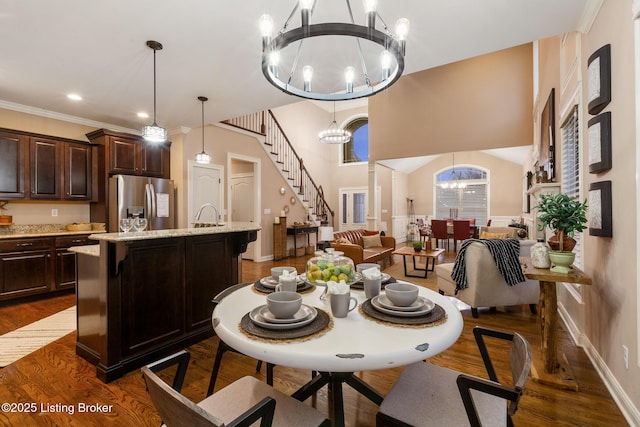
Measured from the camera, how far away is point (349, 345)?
1058 millimetres

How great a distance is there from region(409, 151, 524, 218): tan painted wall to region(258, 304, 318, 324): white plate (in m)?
9.52

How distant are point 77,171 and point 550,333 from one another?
6.02 metres

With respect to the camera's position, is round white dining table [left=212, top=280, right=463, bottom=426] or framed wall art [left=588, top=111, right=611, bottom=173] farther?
framed wall art [left=588, top=111, right=611, bottom=173]

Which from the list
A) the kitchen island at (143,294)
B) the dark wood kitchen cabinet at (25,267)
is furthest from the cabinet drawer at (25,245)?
the kitchen island at (143,294)

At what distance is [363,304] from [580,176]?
2492 mm

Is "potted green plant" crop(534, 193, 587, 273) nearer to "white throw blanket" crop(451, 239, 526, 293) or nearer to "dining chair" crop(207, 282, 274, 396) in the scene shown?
"white throw blanket" crop(451, 239, 526, 293)

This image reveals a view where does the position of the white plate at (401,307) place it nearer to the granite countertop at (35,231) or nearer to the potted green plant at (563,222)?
the potted green plant at (563,222)

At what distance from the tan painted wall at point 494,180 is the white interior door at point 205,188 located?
7.55 metres

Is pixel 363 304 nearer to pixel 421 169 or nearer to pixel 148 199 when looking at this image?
pixel 148 199

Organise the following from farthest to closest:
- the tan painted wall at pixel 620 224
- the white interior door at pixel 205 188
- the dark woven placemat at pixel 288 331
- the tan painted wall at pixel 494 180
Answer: the tan painted wall at pixel 494 180, the white interior door at pixel 205 188, the tan painted wall at pixel 620 224, the dark woven placemat at pixel 288 331

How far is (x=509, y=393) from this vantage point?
36.0 inches

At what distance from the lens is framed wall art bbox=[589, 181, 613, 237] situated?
1949 millimetres

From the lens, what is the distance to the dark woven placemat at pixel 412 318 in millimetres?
1226

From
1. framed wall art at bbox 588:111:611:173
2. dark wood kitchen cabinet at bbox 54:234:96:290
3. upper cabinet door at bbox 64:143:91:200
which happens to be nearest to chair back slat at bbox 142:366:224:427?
framed wall art at bbox 588:111:611:173
